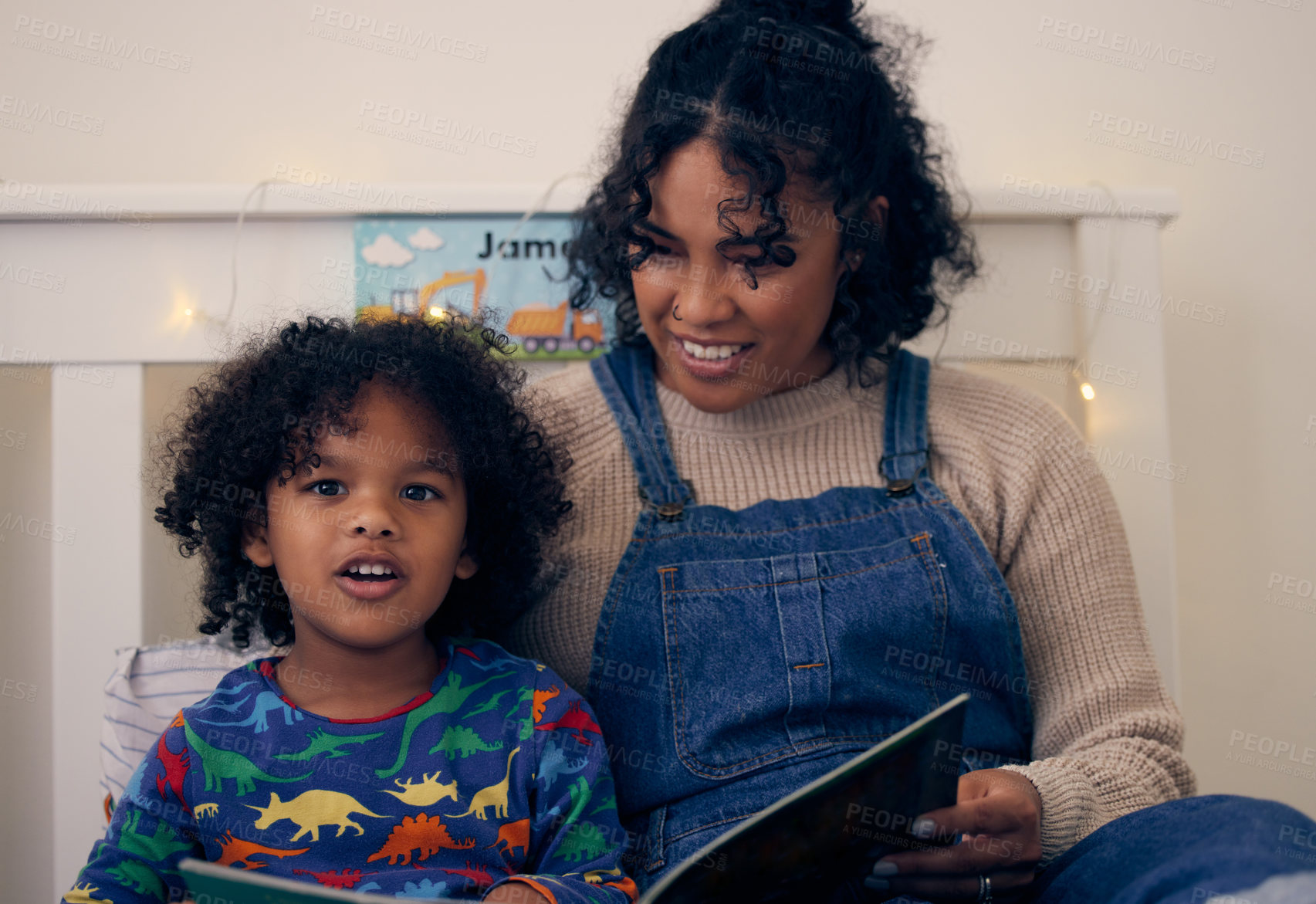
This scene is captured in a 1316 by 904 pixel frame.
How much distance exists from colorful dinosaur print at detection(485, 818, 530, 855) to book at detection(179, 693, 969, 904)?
20 cm

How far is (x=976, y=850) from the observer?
797 mm

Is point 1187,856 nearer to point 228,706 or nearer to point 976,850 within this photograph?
point 976,850

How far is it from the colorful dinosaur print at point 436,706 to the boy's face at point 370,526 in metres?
0.06

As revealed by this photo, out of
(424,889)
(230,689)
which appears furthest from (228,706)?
(424,889)

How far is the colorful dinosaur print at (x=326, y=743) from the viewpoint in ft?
2.70

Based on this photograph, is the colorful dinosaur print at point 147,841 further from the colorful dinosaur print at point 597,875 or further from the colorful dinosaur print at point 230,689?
the colorful dinosaur print at point 597,875

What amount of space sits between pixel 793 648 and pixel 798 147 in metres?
0.48

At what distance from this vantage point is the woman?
935 mm

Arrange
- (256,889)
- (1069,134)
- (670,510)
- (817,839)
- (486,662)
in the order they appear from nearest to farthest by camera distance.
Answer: (256,889), (817,839), (486,662), (670,510), (1069,134)

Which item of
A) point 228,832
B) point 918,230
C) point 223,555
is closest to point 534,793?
point 228,832

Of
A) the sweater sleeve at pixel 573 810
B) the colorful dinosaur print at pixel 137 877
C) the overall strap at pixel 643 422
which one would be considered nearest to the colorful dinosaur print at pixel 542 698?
the sweater sleeve at pixel 573 810

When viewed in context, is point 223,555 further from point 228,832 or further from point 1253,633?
point 1253,633

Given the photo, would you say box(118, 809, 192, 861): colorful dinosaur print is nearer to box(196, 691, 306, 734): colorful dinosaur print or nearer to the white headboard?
box(196, 691, 306, 734): colorful dinosaur print

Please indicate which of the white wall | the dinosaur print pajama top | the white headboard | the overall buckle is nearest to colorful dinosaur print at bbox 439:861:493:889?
the dinosaur print pajama top
